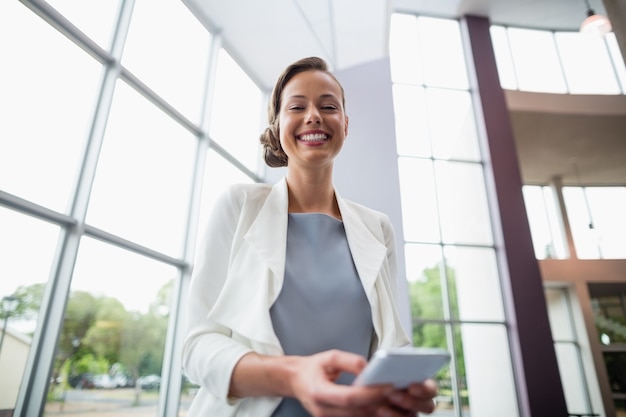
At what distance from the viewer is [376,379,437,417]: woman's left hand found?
52 centimetres

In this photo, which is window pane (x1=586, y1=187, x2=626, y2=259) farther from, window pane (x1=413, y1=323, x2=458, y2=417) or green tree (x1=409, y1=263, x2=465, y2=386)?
window pane (x1=413, y1=323, x2=458, y2=417)

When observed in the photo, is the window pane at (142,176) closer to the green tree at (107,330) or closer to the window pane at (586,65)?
the green tree at (107,330)

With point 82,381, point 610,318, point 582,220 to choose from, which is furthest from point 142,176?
point 610,318

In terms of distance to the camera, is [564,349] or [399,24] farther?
[564,349]

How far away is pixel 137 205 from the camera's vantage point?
11.3 ft

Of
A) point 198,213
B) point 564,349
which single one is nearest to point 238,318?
point 198,213

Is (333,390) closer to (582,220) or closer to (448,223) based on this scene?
(448,223)

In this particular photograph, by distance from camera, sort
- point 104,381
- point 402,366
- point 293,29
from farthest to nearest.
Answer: point 293,29, point 104,381, point 402,366

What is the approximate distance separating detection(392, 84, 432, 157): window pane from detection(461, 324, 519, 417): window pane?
2.80 metres

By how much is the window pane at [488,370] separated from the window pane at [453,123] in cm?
278

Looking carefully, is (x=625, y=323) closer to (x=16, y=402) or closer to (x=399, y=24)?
(x=399, y=24)

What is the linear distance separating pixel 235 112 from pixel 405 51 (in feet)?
11.4

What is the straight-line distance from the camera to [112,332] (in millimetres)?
3082

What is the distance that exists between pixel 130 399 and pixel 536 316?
5176 millimetres
